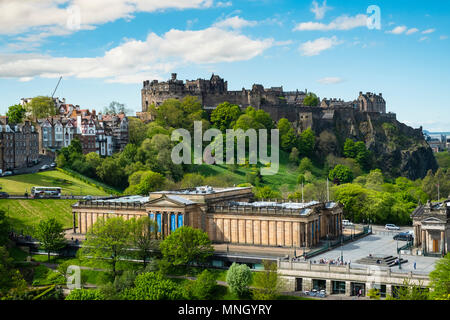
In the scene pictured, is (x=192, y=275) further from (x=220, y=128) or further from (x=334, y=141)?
(x=334, y=141)

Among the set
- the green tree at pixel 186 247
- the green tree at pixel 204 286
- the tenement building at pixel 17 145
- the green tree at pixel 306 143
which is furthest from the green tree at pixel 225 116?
the green tree at pixel 204 286

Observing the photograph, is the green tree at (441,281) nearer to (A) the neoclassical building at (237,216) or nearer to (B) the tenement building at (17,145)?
(A) the neoclassical building at (237,216)

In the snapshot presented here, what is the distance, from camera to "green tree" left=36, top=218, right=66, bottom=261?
77.8 m

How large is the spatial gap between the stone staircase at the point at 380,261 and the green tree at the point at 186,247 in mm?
17166

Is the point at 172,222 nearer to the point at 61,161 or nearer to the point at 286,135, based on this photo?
the point at 61,161

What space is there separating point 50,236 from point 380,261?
40479 millimetres

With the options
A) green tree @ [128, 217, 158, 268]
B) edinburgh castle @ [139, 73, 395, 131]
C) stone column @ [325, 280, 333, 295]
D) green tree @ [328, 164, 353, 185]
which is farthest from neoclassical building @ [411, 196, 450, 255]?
edinburgh castle @ [139, 73, 395, 131]

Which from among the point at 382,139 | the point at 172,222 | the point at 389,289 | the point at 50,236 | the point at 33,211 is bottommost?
the point at 389,289

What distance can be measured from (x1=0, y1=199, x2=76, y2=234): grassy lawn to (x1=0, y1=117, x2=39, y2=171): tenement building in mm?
20733

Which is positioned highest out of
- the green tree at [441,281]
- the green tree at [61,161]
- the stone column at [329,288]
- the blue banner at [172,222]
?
the green tree at [61,161]

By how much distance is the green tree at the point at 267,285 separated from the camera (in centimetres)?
5919

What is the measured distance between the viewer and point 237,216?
7950cm

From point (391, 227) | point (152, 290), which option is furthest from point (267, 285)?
point (391, 227)
